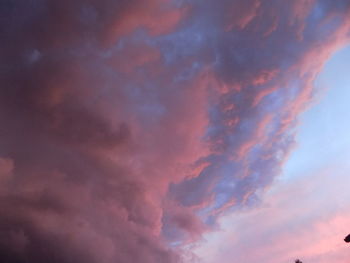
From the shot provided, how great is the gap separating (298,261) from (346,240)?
47854mm

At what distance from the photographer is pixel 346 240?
157ft

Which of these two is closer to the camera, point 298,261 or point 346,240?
point 346,240

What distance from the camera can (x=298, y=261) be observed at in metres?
85.6
